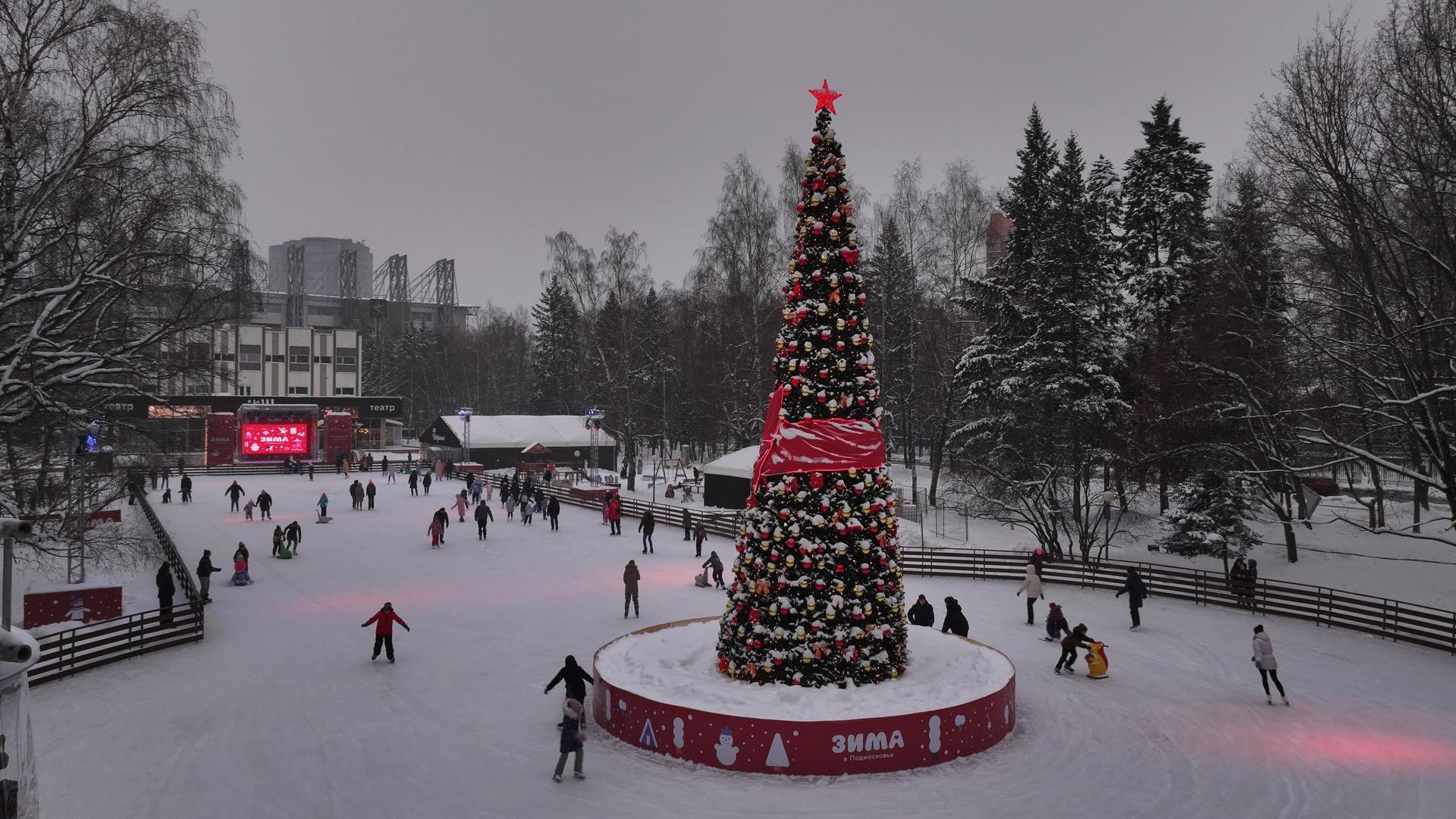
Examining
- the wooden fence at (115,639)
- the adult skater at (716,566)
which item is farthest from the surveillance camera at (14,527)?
the adult skater at (716,566)

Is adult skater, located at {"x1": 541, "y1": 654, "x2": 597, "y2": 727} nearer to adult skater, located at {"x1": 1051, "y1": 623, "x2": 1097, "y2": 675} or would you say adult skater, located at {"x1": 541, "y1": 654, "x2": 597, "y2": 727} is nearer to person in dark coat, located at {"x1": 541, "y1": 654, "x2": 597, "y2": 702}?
person in dark coat, located at {"x1": 541, "y1": 654, "x2": 597, "y2": 702}

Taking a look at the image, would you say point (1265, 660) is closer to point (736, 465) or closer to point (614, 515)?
point (614, 515)

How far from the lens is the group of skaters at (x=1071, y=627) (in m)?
12.9

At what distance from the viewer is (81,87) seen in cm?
1260

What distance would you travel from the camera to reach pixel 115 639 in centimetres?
1484

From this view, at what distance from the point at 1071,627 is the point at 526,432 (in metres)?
43.2

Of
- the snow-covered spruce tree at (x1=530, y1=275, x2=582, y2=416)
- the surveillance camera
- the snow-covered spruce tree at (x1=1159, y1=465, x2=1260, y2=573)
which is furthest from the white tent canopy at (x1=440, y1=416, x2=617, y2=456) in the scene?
the surveillance camera

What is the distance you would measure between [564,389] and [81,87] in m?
65.5

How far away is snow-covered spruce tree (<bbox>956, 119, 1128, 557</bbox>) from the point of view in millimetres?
27141

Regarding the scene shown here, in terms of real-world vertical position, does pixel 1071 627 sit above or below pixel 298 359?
below

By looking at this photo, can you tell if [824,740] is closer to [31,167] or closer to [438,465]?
[31,167]

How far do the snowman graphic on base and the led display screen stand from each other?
171 feet

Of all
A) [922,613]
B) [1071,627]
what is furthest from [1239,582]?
[922,613]

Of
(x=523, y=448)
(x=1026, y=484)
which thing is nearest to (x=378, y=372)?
(x=523, y=448)
